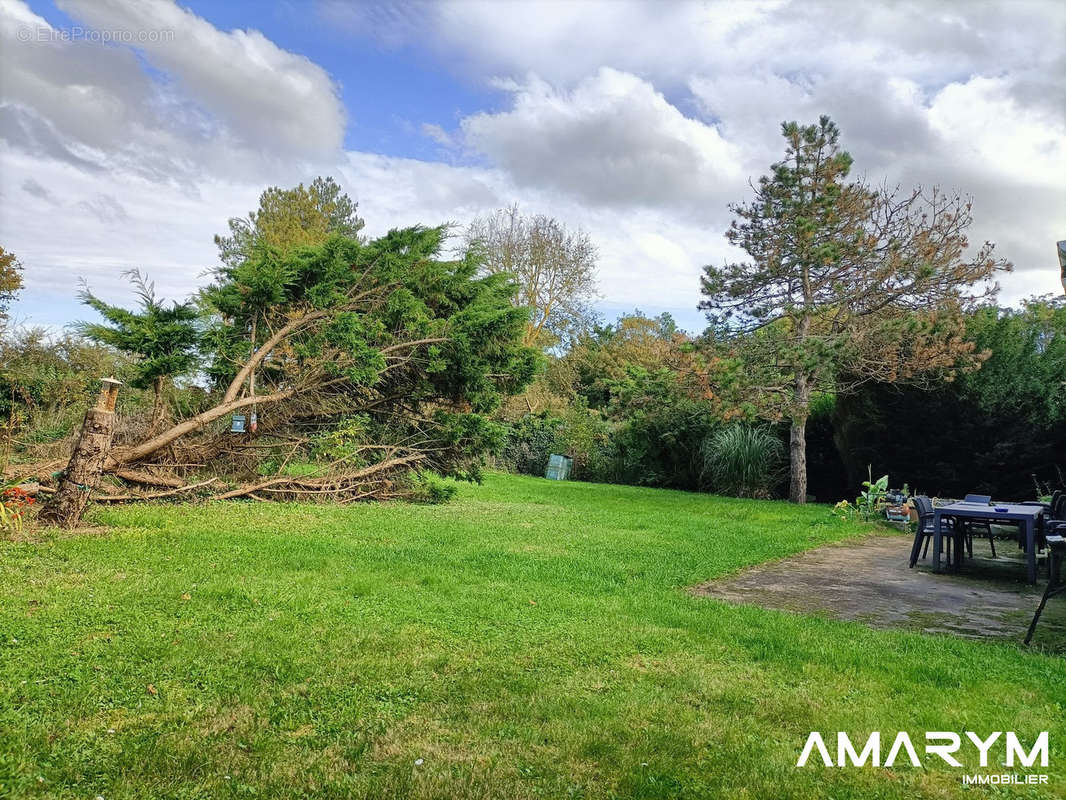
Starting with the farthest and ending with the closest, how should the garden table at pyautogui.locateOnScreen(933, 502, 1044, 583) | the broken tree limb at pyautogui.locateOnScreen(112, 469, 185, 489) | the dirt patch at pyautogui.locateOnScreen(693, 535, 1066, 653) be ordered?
the broken tree limb at pyautogui.locateOnScreen(112, 469, 185, 489), the garden table at pyautogui.locateOnScreen(933, 502, 1044, 583), the dirt patch at pyautogui.locateOnScreen(693, 535, 1066, 653)

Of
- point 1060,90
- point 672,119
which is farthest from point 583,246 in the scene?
point 1060,90

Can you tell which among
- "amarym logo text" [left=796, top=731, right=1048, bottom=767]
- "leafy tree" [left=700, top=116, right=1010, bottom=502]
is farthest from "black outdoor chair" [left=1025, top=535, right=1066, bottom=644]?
"leafy tree" [left=700, top=116, right=1010, bottom=502]

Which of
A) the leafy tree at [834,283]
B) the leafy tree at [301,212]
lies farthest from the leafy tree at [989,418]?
the leafy tree at [301,212]

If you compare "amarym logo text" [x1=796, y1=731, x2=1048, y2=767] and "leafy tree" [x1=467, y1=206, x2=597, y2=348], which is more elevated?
"leafy tree" [x1=467, y1=206, x2=597, y2=348]

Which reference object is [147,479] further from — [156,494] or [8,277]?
[8,277]

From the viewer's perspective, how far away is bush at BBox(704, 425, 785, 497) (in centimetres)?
1639

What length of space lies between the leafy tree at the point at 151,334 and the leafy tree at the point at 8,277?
13.5 meters

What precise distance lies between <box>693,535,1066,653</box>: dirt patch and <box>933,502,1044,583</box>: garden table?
0.22 meters

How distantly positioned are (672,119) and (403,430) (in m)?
8.60

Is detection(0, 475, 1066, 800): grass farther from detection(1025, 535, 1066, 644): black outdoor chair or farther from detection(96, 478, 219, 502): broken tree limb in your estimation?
detection(96, 478, 219, 502): broken tree limb

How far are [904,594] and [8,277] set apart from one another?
24.0 m

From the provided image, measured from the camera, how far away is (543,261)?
31.6 metres

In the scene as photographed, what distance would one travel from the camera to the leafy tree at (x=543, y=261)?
3134 cm

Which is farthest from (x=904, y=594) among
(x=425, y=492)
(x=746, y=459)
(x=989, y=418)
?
(x=746, y=459)
